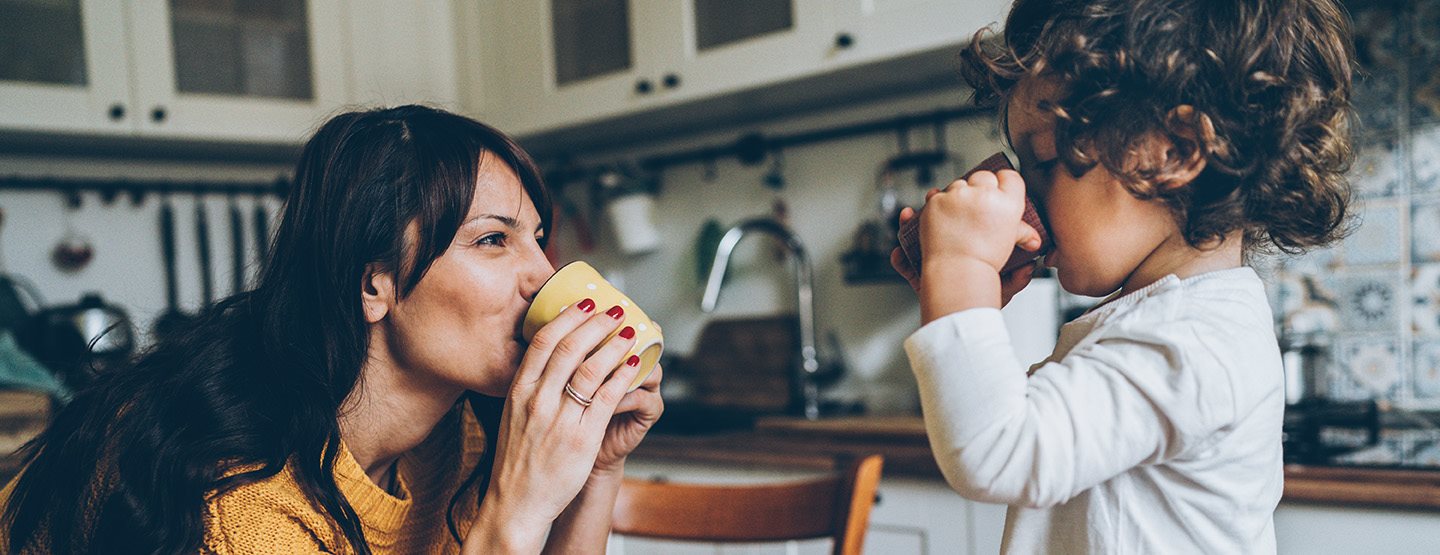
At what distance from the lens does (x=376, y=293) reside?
95cm

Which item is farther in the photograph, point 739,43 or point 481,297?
point 739,43

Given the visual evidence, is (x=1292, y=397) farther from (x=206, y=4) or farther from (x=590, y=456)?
(x=206, y=4)

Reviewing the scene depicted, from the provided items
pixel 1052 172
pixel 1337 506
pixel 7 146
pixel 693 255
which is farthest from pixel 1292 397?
pixel 7 146

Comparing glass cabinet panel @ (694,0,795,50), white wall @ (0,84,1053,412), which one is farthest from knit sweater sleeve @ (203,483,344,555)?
white wall @ (0,84,1053,412)

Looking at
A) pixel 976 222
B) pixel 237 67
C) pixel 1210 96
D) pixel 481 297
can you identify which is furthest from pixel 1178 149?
pixel 237 67

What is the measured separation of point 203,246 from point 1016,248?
2459 mm

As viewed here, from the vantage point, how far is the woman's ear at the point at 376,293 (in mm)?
938

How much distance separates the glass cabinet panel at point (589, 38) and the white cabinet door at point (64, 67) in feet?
3.17

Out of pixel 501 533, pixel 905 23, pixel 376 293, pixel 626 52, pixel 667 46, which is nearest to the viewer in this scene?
pixel 501 533

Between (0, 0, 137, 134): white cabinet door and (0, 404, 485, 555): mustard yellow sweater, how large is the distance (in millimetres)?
1365

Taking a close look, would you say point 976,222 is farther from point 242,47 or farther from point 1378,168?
point 242,47

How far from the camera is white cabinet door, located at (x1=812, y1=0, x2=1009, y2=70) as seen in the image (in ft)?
5.22

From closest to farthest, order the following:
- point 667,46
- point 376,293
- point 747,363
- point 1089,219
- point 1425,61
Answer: point 1089,219 < point 376,293 < point 1425,61 < point 667,46 < point 747,363

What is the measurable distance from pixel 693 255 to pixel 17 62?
157 centimetres
